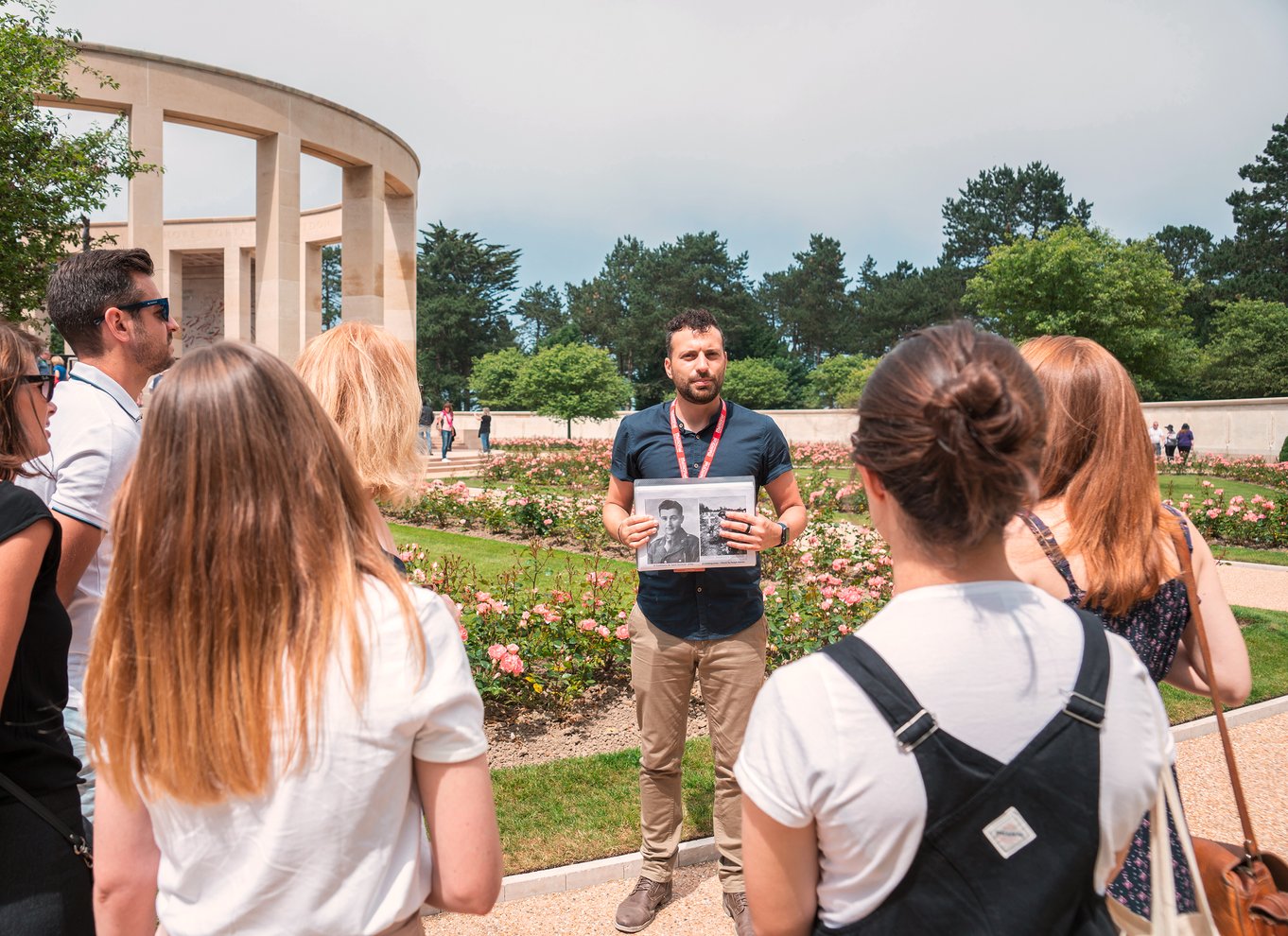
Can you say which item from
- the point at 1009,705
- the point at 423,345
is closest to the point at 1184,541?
the point at 1009,705

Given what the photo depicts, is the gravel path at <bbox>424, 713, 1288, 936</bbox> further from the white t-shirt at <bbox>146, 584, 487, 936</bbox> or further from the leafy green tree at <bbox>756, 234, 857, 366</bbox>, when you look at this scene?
the leafy green tree at <bbox>756, 234, 857, 366</bbox>

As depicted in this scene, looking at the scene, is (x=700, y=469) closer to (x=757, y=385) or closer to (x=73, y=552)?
(x=73, y=552)

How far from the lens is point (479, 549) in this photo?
37.4ft

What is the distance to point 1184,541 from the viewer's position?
1.92 metres

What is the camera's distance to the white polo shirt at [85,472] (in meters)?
2.48

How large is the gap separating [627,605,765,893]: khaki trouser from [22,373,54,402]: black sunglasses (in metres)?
2.25

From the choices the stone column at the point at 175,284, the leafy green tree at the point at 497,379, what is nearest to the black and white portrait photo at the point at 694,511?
the stone column at the point at 175,284

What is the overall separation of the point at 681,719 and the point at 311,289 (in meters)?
30.5

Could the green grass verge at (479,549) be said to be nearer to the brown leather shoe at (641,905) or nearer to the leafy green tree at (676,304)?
the brown leather shoe at (641,905)

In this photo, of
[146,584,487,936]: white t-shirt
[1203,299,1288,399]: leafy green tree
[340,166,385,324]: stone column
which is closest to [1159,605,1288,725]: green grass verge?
[146,584,487,936]: white t-shirt

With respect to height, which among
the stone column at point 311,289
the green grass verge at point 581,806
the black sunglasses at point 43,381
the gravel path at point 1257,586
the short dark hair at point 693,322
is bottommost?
the green grass verge at point 581,806

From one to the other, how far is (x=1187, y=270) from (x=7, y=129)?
85.3m

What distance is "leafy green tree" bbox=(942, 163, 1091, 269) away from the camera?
70.2 metres

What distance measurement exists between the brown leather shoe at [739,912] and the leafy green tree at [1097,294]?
4405cm
